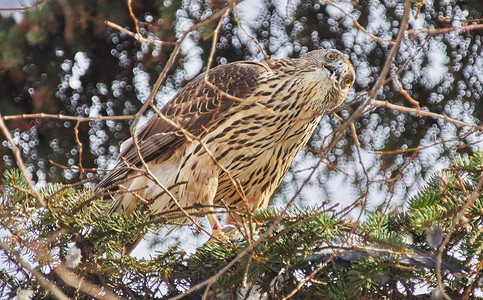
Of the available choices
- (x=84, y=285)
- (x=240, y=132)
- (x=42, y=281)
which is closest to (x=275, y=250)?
(x=84, y=285)

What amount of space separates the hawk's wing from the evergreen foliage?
0.87 meters

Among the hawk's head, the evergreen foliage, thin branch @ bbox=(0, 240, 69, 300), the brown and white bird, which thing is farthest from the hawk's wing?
thin branch @ bbox=(0, 240, 69, 300)

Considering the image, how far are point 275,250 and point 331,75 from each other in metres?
1.40

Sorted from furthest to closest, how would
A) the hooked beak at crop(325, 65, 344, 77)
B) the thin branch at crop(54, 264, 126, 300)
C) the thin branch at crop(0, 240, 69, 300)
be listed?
the hooked beak at crop(325, 65, 344, 77) → the thin branch at crop(54, 264, 126, 300) → the thin branch at crop(0, 240, 69, 300)

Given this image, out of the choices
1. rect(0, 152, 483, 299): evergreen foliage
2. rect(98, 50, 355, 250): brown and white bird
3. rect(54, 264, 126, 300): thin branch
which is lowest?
rect(54, 264, 126, 300): thin branch

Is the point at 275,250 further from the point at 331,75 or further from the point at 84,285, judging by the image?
the point at 331,75

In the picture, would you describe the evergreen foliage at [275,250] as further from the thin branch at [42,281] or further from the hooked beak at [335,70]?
the hooked beak at [335,70]

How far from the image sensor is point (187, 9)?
405 cm

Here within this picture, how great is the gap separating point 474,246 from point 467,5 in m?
2.34

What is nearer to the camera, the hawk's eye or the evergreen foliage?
the evergreen foliage

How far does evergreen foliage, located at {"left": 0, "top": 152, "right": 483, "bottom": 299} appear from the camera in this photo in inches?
97.3

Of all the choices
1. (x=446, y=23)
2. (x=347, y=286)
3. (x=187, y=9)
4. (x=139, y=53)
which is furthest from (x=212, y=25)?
(x=347, y=286)

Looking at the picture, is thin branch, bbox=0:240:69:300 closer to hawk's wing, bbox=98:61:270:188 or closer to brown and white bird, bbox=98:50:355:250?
brown and white bird, bbox=98:50:355:250

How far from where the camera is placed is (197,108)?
12.3 ft
